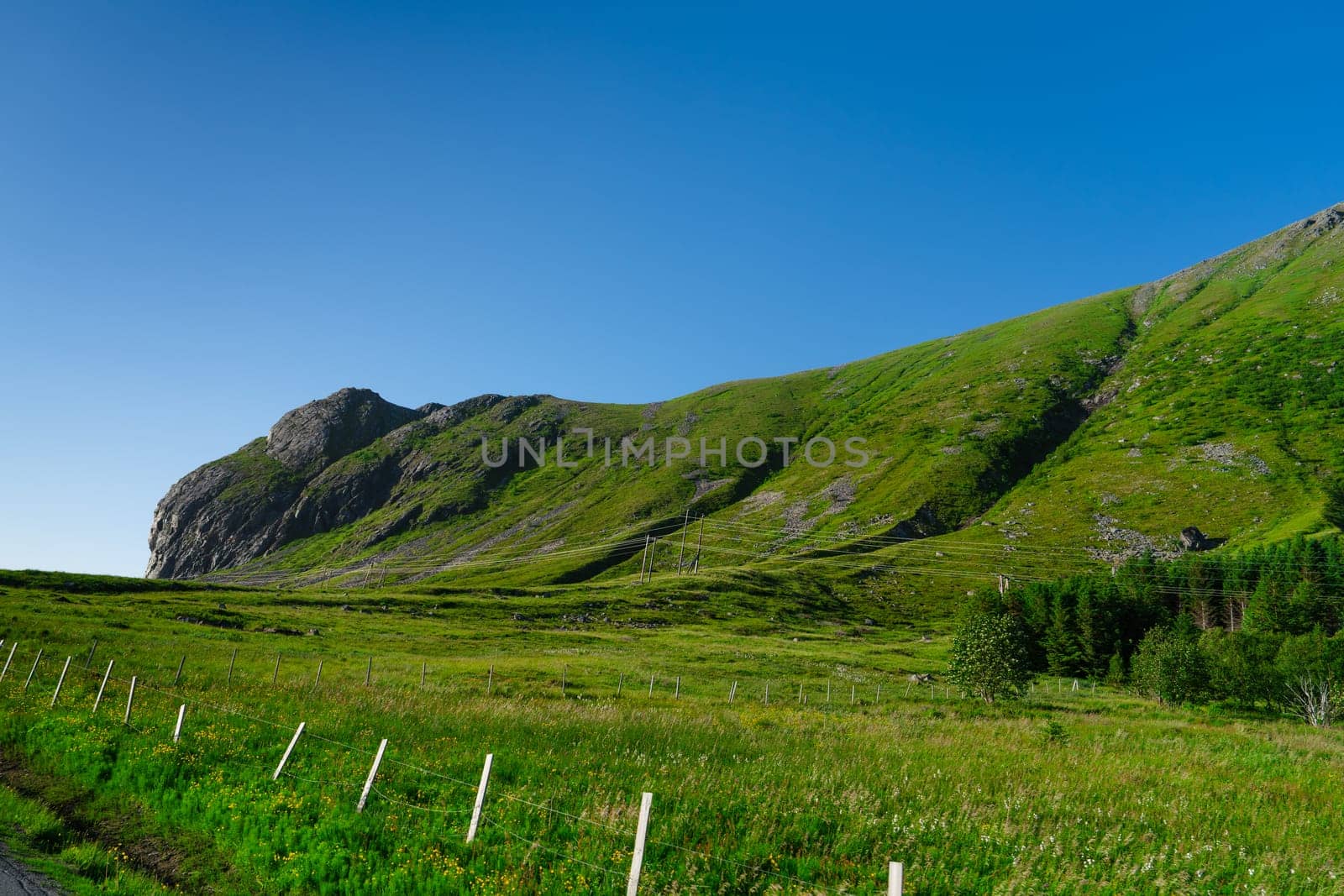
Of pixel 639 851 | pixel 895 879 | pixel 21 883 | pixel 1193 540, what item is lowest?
pixel 21 883

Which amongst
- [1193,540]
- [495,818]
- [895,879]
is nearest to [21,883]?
[495,818]

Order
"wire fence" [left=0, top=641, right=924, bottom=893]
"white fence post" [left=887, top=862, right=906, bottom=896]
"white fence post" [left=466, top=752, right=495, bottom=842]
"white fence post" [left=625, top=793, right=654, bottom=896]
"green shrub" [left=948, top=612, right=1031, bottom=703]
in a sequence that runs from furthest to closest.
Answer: "green shrub" [left=948, top=612, right=1031, bottom=703], "white fence post" [left=466, top=752, right=495, bottom=842], "wire fence" [left=0, top=641, right=924, bottom=893], "white fence post" [left=625, top=793, right=654, bottom=896], "white fence post" [left=887, top=862, right=906, bottom=896]

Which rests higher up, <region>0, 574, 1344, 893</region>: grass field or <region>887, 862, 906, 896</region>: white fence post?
<region>887, 862, 906, 896</region>: white fence post

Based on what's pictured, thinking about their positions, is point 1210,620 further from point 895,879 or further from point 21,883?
point 21,883

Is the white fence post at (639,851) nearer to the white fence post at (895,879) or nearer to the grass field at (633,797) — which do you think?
the grass field at (633,797)

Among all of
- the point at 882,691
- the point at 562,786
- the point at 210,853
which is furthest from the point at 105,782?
the point at 882,691

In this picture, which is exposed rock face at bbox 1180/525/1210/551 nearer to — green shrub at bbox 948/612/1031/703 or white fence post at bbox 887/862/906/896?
green shrub at bbox 948/612/1031/703

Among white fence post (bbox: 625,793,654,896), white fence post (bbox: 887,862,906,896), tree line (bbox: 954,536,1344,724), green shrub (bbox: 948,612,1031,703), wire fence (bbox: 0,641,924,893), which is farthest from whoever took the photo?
tree line (bbox: 954,536,1344,724)

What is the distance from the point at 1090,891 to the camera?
9.02 meters

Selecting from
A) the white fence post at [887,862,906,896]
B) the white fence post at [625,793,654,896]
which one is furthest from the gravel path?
the white fence post at [887,862,906,896]

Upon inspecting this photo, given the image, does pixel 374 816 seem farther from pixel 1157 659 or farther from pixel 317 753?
pixel 1157 659

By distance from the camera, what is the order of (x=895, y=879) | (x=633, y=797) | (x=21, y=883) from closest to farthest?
(x=895, y=879)
(x=21, y=883)
(x=633, y=797)

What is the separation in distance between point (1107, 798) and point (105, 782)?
878 inches

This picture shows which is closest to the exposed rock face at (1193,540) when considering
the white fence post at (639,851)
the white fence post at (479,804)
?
the white fence post at (479,804)
